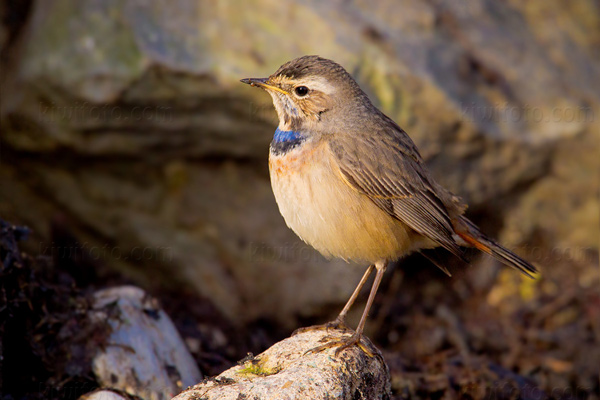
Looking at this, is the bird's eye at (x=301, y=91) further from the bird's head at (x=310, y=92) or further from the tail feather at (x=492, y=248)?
the tail feather at (x=492, y=248)

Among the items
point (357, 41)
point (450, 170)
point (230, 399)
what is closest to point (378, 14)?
point (357, 41)

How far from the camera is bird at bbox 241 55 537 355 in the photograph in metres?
5.22

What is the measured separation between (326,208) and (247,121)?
271 cm

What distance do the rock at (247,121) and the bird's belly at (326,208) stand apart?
2.33 m

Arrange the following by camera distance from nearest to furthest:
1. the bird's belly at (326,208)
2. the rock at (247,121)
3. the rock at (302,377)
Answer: the rock at (302,377)
the bird's belly at (326,208)
the rock at (247,121)

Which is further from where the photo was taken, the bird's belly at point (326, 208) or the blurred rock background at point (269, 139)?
the blurred rock background at point (269, 139)

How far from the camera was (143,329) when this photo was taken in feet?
18.5

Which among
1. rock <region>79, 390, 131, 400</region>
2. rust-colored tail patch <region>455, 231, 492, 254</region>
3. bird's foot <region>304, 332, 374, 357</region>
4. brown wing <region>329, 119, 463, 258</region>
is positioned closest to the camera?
bird's foot <region>304, 332, 374, 357</region>

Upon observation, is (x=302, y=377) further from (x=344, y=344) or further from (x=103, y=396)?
(x=103, y=396)

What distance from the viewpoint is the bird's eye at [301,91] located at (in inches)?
214

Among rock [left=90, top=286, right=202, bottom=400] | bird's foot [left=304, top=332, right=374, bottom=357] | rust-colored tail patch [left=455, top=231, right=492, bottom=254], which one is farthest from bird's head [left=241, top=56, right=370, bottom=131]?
rock [left=90, top=286, right=202, bottom=400]

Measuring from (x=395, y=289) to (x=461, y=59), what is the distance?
289 centimetres

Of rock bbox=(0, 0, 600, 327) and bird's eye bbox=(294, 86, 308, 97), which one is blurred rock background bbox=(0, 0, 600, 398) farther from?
bird's eye bbox=(294, 86, 308, 97)

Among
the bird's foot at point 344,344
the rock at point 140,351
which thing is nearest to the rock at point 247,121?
the rock at point 140,351
